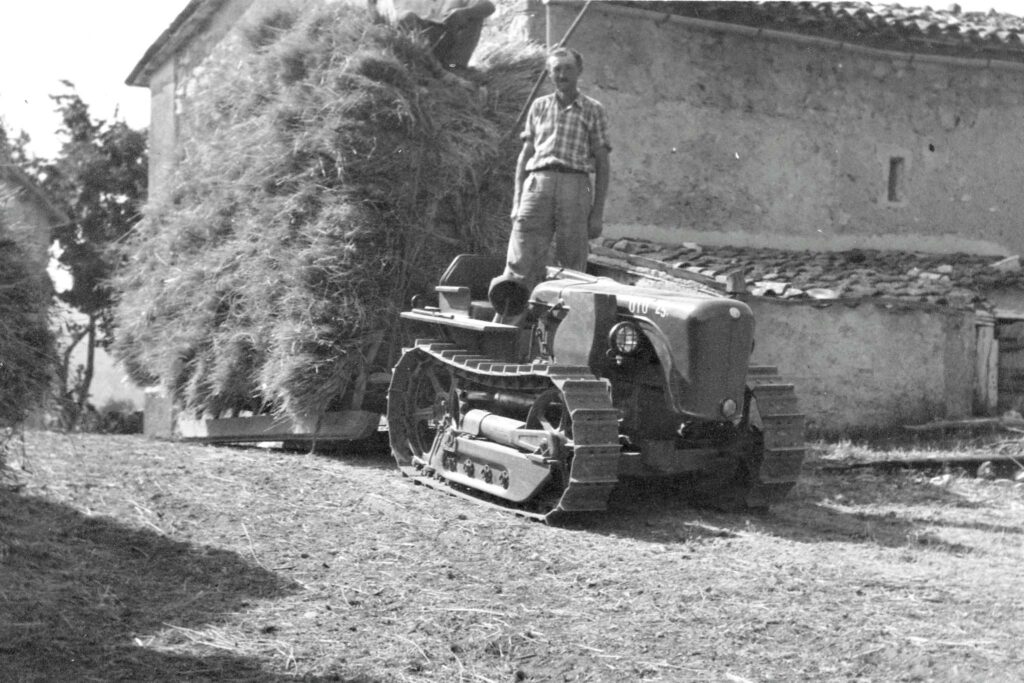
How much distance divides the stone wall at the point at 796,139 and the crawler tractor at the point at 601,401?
4.96 m

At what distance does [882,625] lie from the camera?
513 centimetres

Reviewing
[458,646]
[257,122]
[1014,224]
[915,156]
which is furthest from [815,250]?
[458,646]

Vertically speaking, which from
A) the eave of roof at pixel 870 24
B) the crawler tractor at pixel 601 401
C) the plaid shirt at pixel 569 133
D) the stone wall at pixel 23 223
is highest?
the eave of roof at pixel 870 24

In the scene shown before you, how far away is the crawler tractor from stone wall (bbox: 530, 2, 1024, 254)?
496cm

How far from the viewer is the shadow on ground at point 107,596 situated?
14.6ft

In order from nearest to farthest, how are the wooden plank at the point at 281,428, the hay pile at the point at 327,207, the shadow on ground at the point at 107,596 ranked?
the shadow on ground at the point at 107,596
the hay pile at the point at 327,207
the wooden plank at the point at 281,428

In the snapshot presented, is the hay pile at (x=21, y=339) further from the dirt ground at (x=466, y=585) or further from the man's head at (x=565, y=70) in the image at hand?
the man's head at (x=565, y=70)

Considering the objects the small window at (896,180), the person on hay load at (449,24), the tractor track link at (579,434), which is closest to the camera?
the tractor track link at (579,434)

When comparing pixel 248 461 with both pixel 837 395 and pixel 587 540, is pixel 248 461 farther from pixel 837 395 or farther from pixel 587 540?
pixel 837 395

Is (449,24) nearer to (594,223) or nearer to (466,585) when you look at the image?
(594,223)

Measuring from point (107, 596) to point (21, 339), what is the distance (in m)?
1.22

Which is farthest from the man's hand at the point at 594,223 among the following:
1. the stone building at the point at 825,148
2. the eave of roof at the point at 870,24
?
the eave of roof at the point at 870,24

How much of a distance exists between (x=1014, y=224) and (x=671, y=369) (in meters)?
9.83

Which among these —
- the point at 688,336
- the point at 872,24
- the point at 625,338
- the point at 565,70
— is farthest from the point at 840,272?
the point at 688,336
